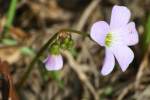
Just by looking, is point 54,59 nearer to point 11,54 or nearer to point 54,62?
point 54,62

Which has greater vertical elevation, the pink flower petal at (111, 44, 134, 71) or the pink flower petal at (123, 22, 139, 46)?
the pink flower petal at (123, 22, 139, 46)

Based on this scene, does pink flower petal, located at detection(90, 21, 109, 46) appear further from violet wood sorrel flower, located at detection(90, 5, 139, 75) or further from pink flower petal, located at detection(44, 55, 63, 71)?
pink flower petal, located at detection(44, 55, 63, 71)

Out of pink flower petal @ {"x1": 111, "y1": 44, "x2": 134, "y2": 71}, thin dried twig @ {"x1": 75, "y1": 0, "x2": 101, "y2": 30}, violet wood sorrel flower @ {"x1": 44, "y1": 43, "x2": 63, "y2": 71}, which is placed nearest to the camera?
pink flower petal @ {"x1": 111, "y1": 44, "x2": 134, "y2": 71}

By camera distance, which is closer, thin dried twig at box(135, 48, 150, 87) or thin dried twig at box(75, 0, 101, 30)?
thin dried twig at box(135, 48, 150, 87)

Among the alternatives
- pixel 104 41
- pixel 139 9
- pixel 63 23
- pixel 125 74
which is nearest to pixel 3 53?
pixel 63 23

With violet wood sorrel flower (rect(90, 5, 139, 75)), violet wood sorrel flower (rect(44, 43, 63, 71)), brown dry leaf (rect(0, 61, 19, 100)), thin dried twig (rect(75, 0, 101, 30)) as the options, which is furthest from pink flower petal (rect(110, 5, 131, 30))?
thin dried twig (rect(75, 0, 101, 30))

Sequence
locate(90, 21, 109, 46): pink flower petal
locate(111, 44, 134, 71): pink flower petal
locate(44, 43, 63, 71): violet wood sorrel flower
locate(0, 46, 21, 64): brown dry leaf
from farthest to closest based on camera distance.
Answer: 1. locate(0, 46, 21, 64): brown dry leaf
2. locate(44, 43, 63, 71): violet wood sorrel flower
3. locate(111, 44, 134, 71): pink flower petal
4. locate(90, 21, 109, 46): pink flower petal

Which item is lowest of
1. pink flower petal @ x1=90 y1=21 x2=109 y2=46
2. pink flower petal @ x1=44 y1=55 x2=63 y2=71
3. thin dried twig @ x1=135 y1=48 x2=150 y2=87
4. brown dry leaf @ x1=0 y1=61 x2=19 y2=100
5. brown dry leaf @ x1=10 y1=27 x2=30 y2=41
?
thin dried twig @ x1=135 y1=48 x2=150 y2=87

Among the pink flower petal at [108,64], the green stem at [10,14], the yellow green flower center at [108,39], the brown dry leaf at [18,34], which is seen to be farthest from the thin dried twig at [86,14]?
the pink flower petal at [108,64]
